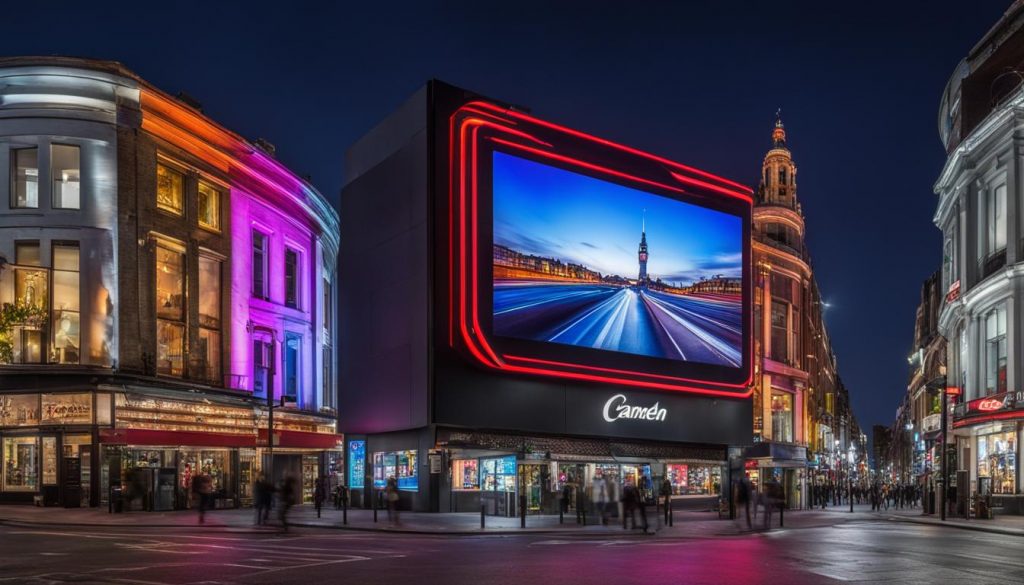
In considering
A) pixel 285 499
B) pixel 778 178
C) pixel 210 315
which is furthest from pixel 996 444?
pixel 778 178

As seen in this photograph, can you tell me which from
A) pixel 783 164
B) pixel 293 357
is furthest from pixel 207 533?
pixel 783 164

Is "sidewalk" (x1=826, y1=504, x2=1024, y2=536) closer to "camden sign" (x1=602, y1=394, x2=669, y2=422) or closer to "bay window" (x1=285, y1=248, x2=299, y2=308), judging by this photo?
"camden sign" (x1=602, y1=394, x2=669, y2=422)

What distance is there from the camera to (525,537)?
30547 mm

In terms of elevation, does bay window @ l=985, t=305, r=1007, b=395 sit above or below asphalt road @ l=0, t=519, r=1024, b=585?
above

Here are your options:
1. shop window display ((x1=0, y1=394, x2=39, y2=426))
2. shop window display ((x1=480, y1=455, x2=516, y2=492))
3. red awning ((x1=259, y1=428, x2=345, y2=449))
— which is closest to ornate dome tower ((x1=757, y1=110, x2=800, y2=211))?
red awning ((x1=259, y1=428, x2=345, y2=449))

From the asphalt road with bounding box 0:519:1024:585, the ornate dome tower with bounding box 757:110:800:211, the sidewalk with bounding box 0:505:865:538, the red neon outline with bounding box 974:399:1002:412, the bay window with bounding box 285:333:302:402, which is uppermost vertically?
the ornate dome tower with bounding box 757:110:800:211

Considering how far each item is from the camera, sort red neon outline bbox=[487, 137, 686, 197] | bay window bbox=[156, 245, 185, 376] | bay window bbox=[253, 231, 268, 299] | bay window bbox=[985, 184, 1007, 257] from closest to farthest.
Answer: red neon outline bbox=[487, 137, 686, 197] → bay window bbox=[156, 245, 185, 376] → bay window bbox=[985, 184, 1007, 257] → bay window bbox=[253, 231, 268, 299]

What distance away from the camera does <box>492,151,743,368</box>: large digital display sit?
4625cm

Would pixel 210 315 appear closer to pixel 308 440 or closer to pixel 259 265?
pixel 259 265

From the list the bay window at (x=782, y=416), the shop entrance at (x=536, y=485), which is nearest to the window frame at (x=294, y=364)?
the shop entrance at (x=536, y=485)

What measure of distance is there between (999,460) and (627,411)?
1802 cm

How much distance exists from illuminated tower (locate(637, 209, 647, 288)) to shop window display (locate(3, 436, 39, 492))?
2890 centimetres

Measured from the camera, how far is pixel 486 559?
A: 21281 millimetres

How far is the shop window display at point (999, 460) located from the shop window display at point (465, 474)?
24732 millimetres
